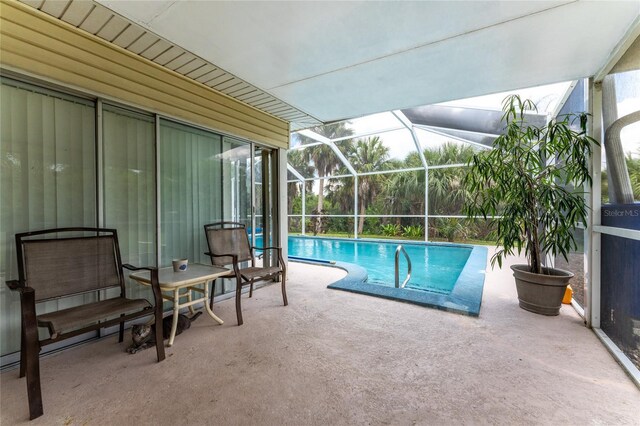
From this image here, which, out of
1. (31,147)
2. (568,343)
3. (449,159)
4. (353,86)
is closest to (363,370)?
(568,343)

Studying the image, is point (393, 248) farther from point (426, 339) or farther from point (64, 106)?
point (64, 106)

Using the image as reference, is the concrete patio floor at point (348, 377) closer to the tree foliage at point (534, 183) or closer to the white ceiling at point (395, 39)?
the tree foliage at point (534, 183)

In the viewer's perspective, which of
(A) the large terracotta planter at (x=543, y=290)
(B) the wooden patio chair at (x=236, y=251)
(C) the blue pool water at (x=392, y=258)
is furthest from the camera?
(C) the blue pool water at (x=392, y=258)

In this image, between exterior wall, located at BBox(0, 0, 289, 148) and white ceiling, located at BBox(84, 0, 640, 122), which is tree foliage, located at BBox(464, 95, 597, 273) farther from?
exterior wall, located at BBox(0, 0, 289, 148)

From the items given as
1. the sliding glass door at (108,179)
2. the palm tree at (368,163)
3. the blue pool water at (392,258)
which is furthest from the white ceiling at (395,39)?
the palm tree at (368,163)

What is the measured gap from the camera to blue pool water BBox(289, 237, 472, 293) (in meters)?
5.47

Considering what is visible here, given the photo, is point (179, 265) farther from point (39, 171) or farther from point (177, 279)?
point (39, 171)

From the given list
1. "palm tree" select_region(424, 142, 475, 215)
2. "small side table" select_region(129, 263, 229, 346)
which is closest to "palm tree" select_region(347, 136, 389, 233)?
"palm tree" select_region(424, 142, 475, 215)

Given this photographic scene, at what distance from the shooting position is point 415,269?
20.7 ft

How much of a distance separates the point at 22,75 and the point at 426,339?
12.9ft

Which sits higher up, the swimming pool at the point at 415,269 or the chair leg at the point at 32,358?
the chair leg at the point at 32,358

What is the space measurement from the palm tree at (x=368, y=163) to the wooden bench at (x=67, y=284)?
423 inches

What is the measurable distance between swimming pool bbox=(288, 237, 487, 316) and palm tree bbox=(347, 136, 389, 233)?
339 centimetres

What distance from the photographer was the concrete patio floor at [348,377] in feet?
4.96
